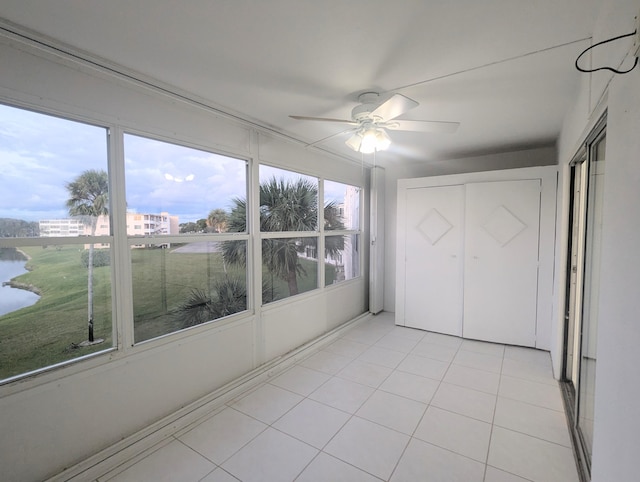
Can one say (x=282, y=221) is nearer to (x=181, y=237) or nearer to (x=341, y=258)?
(x=181, y=237)

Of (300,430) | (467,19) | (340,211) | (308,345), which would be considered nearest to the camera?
(467,19)

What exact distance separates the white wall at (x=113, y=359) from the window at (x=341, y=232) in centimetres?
123

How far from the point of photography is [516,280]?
3467 millimetres

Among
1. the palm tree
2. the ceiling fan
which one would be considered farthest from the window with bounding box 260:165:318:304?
the palm tree

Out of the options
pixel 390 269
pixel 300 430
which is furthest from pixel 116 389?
pixel 390 269

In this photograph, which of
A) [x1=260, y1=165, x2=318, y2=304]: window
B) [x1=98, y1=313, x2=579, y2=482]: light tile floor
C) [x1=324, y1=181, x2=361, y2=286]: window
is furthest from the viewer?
[x1=324, y1=181, x2=361, y2=286]: window

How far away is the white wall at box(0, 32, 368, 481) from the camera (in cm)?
152

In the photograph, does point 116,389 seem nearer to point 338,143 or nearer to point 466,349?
point 338,143

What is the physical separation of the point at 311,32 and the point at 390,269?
402 centimetres

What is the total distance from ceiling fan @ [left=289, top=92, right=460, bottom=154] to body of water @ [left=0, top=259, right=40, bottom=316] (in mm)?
1765

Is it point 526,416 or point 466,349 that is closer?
point 526,416

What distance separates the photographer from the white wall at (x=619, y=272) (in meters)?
0.86

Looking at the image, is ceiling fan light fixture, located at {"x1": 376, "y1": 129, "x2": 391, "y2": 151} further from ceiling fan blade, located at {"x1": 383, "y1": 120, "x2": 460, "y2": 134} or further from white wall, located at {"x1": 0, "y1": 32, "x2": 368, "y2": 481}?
white wall, located at {"x1": 0, "y1": 32, "x2": 368, "y2": 481}

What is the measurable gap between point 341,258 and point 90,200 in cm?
311
